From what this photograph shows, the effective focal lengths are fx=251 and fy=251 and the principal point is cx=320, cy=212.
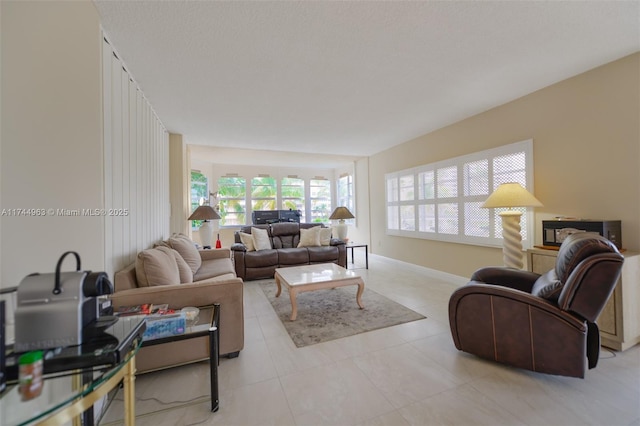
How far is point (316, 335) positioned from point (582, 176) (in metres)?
3.08

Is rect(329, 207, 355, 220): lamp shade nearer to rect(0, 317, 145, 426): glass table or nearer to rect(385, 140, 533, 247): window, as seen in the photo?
rect(385, 140, 533, 247): window

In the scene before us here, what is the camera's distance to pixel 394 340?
2242 millimetres

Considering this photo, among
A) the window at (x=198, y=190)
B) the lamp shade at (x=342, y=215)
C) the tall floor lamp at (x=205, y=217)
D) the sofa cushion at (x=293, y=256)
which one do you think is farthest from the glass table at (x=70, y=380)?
the window at (x=198, y=190)

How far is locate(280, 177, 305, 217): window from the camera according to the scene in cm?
777

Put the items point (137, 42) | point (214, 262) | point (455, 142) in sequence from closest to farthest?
1. point (137, 42)
2. point (214, 262)
3. point (455, 142)

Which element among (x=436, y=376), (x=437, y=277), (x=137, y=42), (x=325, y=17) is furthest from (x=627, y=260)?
(x=137, y=42)

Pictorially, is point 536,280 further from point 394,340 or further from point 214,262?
point 214,262

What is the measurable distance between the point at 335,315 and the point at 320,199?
569 centimetres

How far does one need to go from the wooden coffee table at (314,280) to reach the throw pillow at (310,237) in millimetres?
1529

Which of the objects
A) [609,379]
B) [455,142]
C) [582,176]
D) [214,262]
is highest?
[455,142]

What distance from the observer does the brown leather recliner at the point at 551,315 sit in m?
1.47

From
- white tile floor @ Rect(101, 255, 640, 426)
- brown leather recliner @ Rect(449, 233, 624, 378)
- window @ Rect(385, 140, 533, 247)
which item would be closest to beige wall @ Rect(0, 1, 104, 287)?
white tile floor @ Rect(101, 255, 640, 426)

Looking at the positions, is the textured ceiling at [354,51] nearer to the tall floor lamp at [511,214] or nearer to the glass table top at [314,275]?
the tall floor lamp at [511,214]

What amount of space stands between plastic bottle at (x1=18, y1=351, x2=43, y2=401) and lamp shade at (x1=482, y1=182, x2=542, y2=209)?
3.29 m
